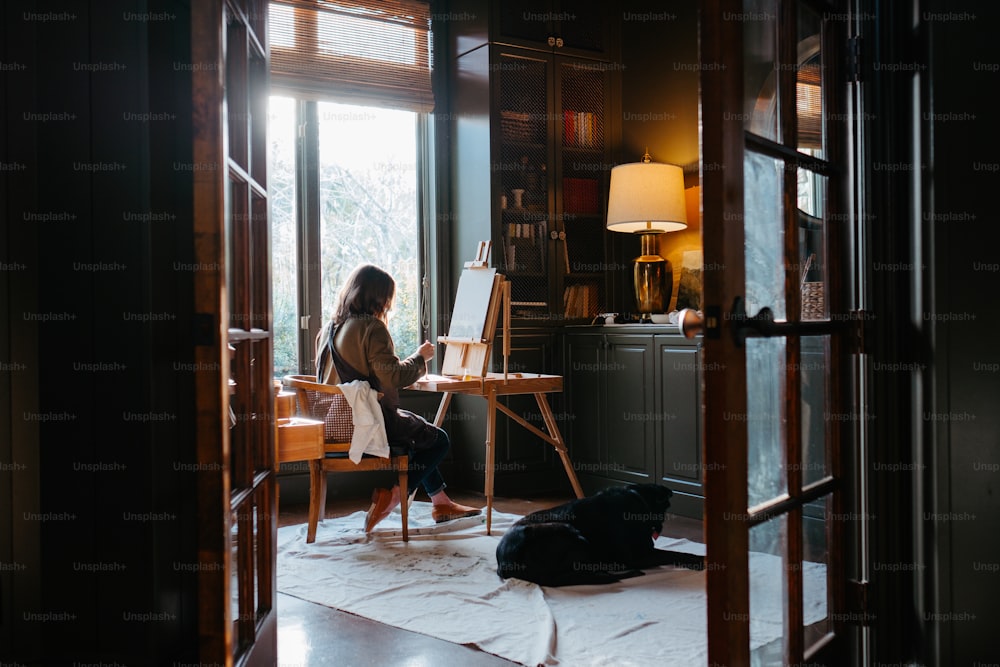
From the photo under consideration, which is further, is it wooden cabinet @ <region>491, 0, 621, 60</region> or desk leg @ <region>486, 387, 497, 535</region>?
wooden cabinet @ <region>491, 0, 621, 60</region>

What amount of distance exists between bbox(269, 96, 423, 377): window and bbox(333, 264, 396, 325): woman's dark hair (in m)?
1.00

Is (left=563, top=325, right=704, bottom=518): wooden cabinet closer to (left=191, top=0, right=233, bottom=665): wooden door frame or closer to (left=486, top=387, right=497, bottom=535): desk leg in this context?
(left=486, top=387, right=497, bottom=535): desk leg

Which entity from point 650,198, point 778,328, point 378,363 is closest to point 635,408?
point 650,198

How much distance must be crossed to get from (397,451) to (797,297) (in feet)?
8.32

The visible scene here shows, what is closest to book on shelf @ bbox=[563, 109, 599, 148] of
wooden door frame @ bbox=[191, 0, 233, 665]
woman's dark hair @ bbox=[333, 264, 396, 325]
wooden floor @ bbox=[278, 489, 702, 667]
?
woman's dark hair @ bbox=[333, 264, 396, 325]

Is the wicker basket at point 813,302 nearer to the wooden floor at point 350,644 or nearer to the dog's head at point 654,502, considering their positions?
the wooden floor at point 350,644

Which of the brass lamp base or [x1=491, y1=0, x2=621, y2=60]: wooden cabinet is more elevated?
[x1=491, y1=0, x2=621, y2=60]: wooden cabinet

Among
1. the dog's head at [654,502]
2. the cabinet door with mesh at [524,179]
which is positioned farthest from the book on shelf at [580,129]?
the dog's head at [654,502]

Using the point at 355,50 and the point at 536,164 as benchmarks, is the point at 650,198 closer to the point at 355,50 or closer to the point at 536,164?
the point at 536,164

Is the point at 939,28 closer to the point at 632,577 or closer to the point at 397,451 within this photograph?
the point at 632,577

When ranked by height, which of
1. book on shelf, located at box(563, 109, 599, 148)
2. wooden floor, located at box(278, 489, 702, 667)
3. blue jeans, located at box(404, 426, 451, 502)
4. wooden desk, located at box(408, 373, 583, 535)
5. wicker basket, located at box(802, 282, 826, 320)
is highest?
book on shelf, located at box(563, 109, 599, 148)

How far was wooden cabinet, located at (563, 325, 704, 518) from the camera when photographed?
4.52m

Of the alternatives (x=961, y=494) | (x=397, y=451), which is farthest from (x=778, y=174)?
(x=397, y=451)

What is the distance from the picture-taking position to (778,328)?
186 centimetres
